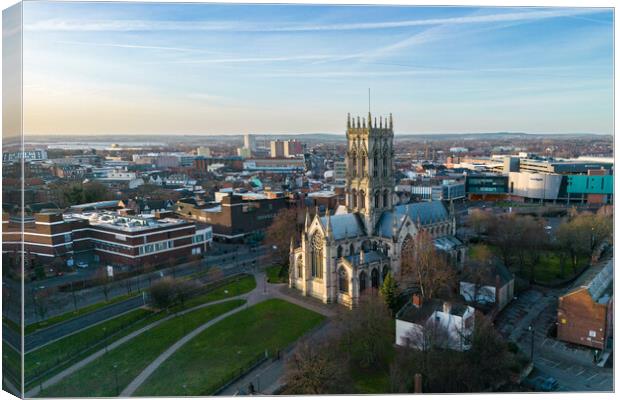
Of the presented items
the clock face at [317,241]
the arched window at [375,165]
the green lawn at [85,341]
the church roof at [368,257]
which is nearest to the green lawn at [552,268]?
the church roof at [368,257]

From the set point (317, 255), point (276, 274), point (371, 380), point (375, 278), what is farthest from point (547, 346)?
point (276, 274)

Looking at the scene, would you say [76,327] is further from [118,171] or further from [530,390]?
[118,171]

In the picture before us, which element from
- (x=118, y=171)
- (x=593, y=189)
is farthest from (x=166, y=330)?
(x=118, y=171)

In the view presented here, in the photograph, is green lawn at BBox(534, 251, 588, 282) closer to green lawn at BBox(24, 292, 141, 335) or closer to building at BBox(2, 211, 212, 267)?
building at BBox(2, 211, 212, 267)

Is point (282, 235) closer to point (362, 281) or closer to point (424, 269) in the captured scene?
point (362, 281)

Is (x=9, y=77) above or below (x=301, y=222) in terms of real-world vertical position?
above
